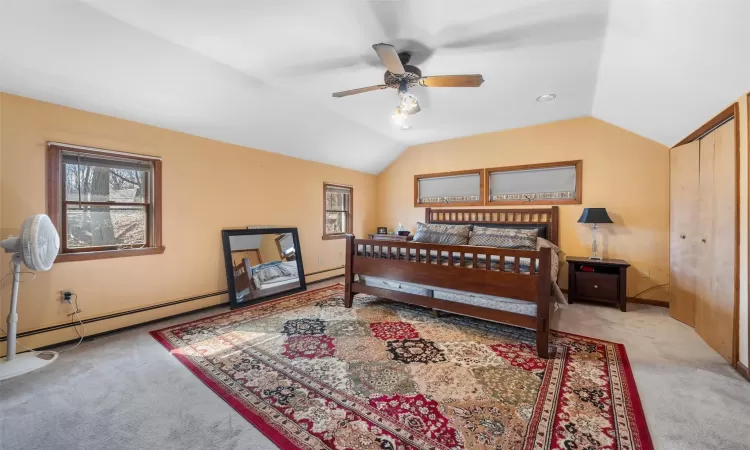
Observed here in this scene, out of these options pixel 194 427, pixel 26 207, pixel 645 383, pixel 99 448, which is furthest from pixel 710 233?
pixel 26 207

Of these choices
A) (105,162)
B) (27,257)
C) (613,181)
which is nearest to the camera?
(27,257)

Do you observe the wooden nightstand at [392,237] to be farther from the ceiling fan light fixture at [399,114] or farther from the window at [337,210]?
the ceiling fan light fixture at [399,114]

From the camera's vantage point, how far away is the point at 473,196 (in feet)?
16.5

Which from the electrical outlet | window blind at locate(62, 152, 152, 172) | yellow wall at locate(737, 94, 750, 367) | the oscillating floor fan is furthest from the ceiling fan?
the electrical outlet

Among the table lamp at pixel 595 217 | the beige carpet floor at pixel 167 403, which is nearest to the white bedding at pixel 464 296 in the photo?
the beige carpet floor at pixel 167 403

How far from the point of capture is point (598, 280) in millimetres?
3670

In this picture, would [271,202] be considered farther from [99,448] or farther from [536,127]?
[536,127]

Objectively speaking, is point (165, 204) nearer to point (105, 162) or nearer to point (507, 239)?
point (105, 162)

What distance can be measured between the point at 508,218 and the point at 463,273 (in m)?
2.29

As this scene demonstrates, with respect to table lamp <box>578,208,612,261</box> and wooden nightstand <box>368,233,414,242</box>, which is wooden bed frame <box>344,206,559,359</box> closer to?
table lamp <box>578,208,612,261</box>

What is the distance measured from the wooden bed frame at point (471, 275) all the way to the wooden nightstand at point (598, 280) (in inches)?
22.6

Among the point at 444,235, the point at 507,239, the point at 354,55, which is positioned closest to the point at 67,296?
the point at 354,55

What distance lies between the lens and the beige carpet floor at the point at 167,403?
149 cm

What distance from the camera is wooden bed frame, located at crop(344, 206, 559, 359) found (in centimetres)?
239
